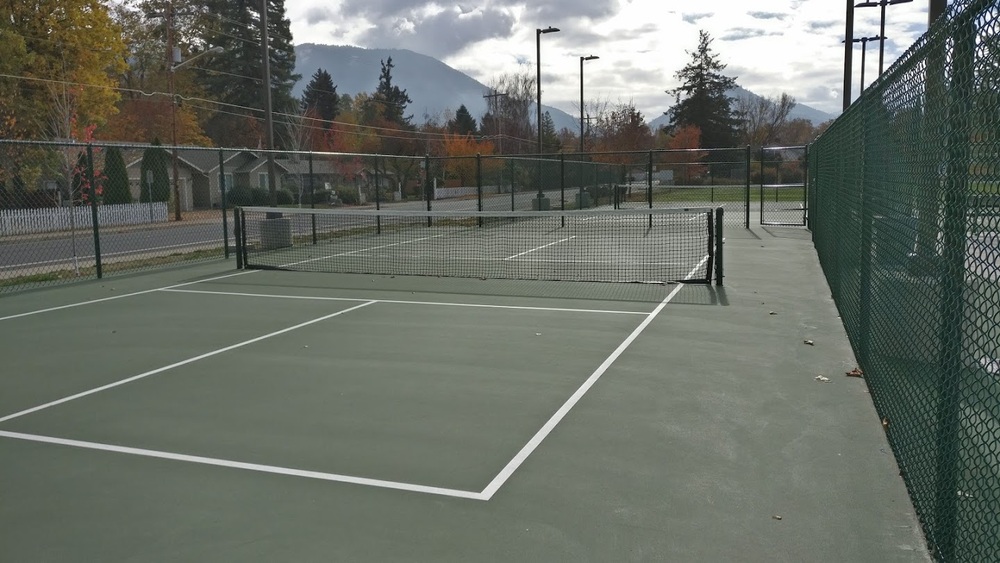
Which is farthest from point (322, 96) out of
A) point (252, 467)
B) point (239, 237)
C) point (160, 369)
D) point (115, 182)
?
point (252, 467)

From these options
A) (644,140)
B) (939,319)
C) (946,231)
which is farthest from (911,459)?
(644,140)

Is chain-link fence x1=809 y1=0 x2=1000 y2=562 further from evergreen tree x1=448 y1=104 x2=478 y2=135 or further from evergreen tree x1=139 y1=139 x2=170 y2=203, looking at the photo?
evergreen tree x1=448 y1=104 x2=478 y2=135

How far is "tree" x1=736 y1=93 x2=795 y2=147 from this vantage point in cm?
8825

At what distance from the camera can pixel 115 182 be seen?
3825 cm

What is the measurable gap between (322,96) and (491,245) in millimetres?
78100

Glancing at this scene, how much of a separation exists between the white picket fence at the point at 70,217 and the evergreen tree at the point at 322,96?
56.7 metres

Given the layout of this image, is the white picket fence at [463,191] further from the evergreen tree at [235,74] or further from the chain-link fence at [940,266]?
the evergreen tree at [235,74]

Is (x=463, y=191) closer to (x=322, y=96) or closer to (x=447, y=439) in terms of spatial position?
(x=447, y=439)

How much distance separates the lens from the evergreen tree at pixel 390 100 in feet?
312

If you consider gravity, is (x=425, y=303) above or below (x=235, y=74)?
below

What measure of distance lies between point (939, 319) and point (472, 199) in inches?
1247

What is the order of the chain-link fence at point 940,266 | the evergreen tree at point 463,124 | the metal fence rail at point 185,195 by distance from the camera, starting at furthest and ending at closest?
the evergreen tree at point 463,124 → the metal fence rail at point 185,195 → the chain-link fence at point 940,266

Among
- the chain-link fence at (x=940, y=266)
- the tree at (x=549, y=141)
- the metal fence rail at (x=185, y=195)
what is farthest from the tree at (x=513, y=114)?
the chain-link fence at (x=940, y=266)

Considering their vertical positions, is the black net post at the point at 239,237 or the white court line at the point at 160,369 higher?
the black net post at the point at 239,237
